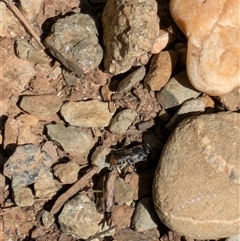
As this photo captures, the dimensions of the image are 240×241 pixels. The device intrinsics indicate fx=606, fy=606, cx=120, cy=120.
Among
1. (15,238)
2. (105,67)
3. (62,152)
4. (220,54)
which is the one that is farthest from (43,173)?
Result: (220,54)

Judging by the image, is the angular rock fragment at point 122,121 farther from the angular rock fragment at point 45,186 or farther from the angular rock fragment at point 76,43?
the angular rock fragment at point 45,186

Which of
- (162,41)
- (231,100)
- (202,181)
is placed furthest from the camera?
(162,41)

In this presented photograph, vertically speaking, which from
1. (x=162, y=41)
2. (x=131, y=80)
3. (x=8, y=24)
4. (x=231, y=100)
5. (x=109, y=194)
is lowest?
(x=109, y=194)

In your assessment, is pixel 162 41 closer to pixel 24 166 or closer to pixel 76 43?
pixel 76 43

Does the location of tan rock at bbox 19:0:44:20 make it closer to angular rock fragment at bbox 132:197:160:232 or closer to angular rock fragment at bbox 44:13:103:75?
angular rock fragment at bbox 44:13:103:75

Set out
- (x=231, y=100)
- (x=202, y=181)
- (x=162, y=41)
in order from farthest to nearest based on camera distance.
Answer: (x=162, y=41)
(x=231, y=100)
(x=202, y=181)

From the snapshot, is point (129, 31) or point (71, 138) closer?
point (129, 31)

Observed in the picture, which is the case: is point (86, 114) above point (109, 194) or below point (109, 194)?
above

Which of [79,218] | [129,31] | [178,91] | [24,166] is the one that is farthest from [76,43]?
[79,218]
